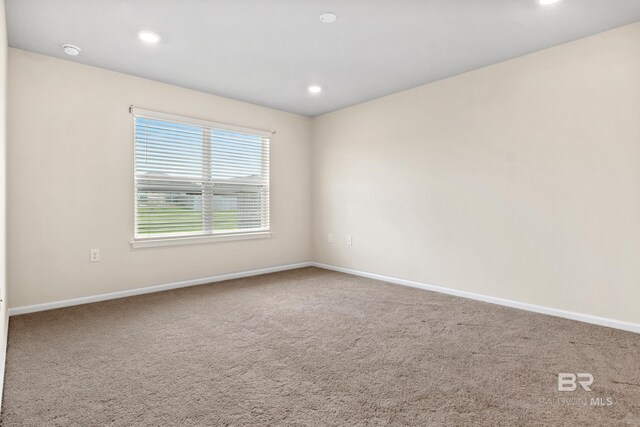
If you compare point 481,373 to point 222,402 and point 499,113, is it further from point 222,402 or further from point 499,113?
point 499,113

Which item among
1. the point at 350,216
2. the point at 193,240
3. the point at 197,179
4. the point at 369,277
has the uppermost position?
the point at 197,179

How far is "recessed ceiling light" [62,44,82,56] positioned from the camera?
3.00m

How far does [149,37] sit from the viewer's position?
2834mm

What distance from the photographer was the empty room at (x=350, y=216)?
1905 millimetres

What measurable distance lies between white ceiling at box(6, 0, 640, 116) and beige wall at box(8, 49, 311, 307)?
245 mm

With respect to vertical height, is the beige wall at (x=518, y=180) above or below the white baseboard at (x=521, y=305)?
above

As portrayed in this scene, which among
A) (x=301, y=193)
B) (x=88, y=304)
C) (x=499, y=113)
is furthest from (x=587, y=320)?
(x=88, y=304)

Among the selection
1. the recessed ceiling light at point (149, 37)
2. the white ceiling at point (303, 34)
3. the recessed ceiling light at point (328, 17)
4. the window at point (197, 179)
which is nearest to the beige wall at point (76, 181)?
the window at point (197, 179)

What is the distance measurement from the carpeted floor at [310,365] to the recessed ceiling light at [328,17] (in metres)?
2.39

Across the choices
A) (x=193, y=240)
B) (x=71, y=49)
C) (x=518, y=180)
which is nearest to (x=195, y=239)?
(x=193, y=240)
